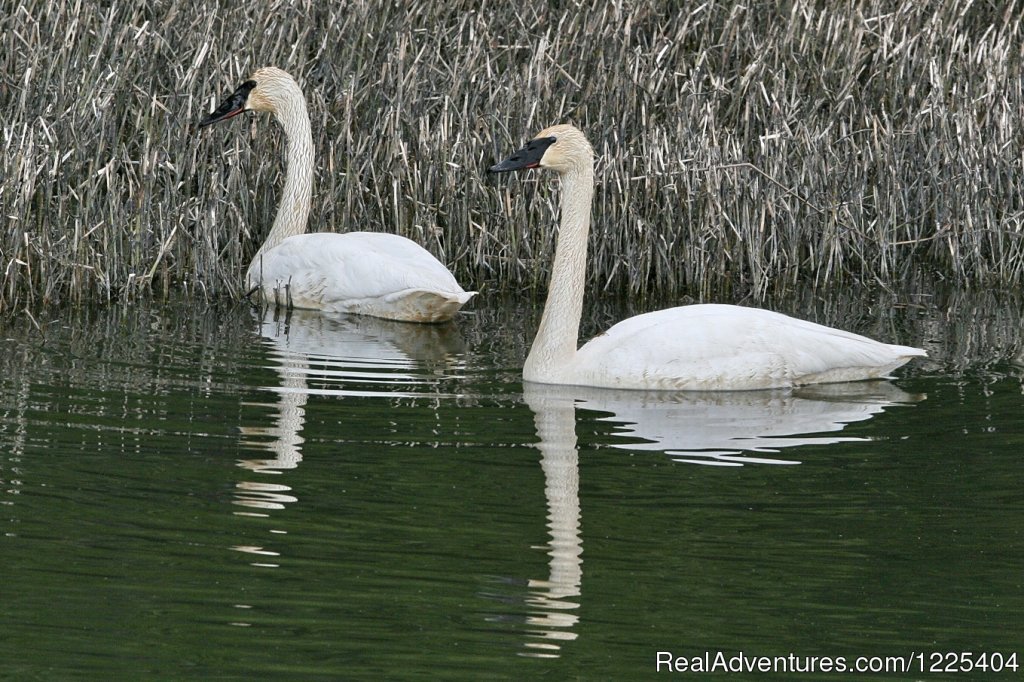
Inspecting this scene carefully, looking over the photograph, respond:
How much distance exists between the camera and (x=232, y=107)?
34.2 feet

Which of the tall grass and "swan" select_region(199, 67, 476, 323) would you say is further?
the tall grass

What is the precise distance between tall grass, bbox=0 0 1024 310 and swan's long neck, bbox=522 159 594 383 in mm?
2327

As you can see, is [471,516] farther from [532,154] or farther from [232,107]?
[232,107]

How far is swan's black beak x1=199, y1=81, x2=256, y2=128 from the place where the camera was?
10.4 m

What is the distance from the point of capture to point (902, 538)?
5398mm

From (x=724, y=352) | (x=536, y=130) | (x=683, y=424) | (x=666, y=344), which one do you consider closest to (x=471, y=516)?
(x=683, y=424)

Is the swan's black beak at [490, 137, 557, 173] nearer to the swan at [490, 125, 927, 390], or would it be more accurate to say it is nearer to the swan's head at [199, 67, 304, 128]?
the swan at [490, 125, 927, 390]

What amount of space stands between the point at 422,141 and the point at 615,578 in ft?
19.9

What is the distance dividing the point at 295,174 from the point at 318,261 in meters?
0.94

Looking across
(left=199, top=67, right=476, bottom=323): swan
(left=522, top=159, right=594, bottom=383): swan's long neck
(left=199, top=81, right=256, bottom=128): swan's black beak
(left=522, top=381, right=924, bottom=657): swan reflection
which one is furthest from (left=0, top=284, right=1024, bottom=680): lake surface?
(left=199, top=81, right=256, bottom=128): swan's black beak

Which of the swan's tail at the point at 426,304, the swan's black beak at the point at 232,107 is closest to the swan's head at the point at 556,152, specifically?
the swan's tail at the point at 426,304

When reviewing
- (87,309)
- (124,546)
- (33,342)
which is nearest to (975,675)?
(124,546)

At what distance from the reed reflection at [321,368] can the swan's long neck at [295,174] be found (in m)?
0.78

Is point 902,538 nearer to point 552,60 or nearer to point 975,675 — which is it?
point 975,675
